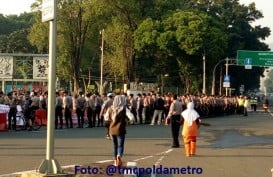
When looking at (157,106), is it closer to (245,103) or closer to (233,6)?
(245,103)

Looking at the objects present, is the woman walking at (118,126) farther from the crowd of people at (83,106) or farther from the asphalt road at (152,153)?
the crowd of people at (83,106)

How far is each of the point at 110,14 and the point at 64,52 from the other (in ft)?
23.8

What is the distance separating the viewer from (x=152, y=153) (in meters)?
16.5

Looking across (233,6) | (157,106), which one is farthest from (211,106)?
(233,6)

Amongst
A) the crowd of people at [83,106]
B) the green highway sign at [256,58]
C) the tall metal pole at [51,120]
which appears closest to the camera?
the tall metal pole at [51,120]

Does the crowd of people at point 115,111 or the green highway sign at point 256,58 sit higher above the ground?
the green highway sign at point 256,58

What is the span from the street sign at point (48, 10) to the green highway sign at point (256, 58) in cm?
5788

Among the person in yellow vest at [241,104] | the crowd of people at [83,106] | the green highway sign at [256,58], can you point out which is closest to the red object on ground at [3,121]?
the crowd of people at [83,106]

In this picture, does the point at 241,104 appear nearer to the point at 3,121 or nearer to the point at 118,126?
the point at 3,121

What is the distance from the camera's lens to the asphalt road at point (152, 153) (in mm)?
13344

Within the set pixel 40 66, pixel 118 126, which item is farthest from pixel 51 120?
pixel 40 66

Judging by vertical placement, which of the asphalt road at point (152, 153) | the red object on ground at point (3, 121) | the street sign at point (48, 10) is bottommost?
the asphalt road at point (152, 153)

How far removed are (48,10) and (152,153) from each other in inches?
284

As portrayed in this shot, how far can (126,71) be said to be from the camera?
2506 inches
